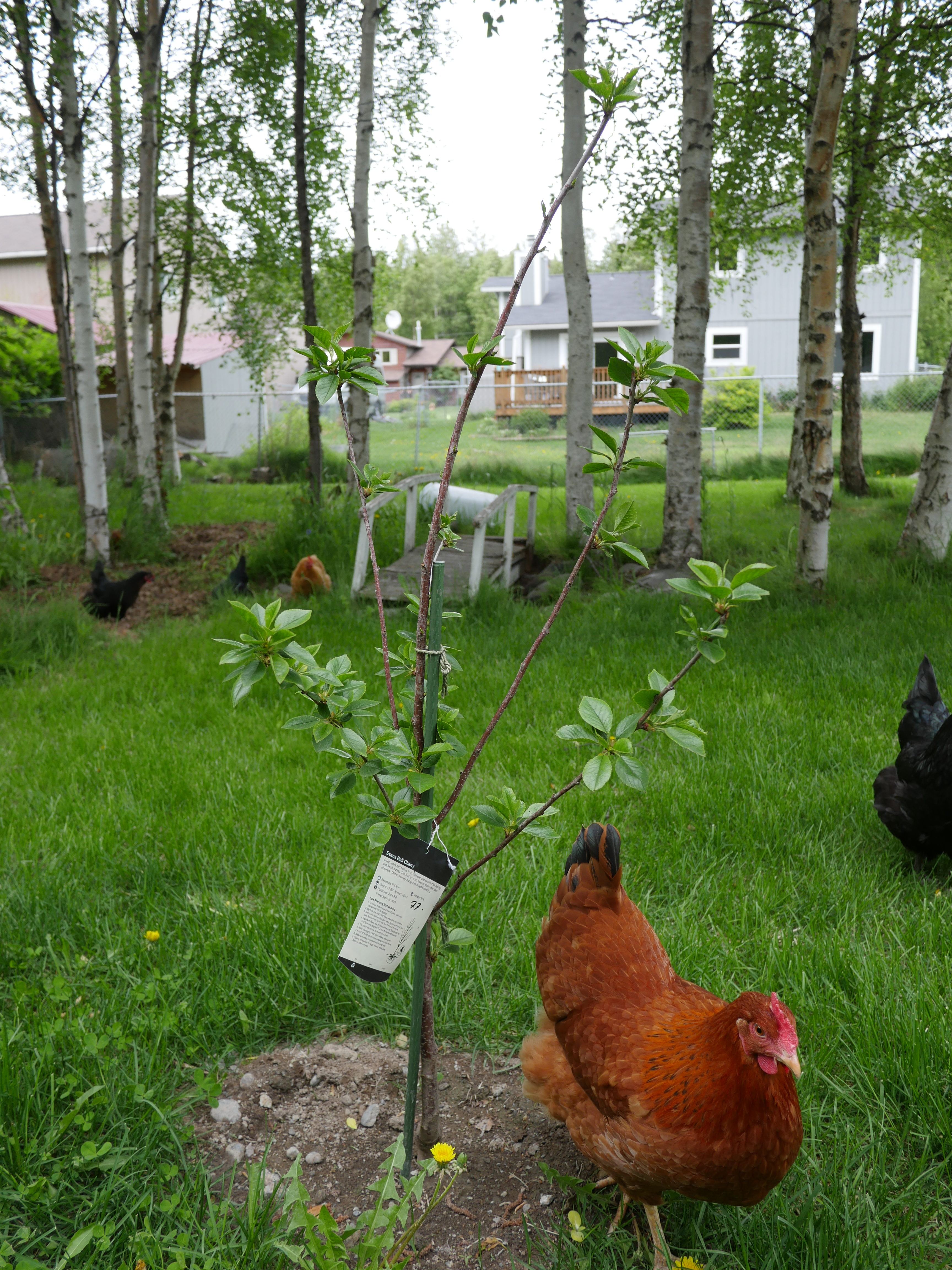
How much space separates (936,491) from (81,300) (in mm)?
7536

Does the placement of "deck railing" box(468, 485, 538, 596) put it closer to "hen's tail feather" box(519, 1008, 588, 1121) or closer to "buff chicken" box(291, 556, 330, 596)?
"buff chicken" box(291, 556, 330, 596)

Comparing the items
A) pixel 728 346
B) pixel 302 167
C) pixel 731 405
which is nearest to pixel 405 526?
pixel 302 167

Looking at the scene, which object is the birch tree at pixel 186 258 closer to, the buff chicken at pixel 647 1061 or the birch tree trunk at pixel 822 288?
the birch tree trunk at pixel 822 288

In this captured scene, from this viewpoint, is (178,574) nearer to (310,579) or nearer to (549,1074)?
(310,579)

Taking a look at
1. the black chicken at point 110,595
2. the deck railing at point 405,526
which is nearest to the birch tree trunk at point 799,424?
the deck railing at point 405,526

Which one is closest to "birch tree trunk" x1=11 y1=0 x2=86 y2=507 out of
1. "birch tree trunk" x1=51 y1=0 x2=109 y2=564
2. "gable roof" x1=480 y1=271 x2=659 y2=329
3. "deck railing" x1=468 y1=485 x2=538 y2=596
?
"birch tree trunk" x1=51 y1=0 x2=109 y2=564

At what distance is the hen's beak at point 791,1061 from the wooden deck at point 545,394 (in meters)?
21.5

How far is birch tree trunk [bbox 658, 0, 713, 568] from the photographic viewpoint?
667cm

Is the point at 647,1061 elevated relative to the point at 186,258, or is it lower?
lower

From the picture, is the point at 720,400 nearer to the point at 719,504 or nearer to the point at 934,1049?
the point at 719,504

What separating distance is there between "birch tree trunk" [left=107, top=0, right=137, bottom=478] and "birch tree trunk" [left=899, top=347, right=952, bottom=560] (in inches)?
303

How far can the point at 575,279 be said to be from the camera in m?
8.02

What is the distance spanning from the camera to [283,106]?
12.5 metres

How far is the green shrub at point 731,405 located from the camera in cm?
2216
